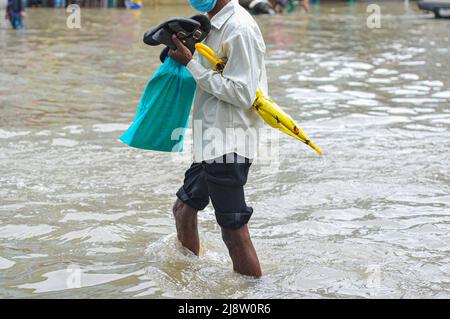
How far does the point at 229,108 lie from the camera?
4695mm

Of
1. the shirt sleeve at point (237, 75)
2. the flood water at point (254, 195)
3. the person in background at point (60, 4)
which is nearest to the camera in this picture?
the shirt sleeve at point (237, 75)

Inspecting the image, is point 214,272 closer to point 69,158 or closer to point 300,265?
point 300,265

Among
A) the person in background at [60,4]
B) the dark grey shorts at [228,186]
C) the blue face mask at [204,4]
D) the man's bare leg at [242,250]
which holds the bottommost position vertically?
the person in background at [60,4]

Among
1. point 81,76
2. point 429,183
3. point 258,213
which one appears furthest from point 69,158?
point 81,76

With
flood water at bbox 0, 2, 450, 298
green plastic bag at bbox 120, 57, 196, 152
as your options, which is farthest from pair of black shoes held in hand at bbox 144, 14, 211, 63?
flood water at bbox 0, 2, 450, 298

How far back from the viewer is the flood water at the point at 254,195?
17.4ft

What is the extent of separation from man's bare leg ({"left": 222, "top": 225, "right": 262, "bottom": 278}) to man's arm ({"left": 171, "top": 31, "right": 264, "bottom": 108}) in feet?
2.48

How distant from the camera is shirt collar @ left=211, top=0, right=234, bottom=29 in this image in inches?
183

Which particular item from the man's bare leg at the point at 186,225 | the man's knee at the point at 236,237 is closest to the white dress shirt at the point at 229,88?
the man's knee at the point at 236,237

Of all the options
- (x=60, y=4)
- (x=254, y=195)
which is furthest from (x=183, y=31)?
(x=60, y=4)

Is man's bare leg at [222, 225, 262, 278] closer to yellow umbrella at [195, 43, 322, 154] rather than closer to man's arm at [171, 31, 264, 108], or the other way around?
Result: yellow umbrella at [195, 43, 322, 154]

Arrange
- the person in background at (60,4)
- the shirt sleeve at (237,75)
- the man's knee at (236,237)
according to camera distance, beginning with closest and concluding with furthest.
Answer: the shirt sleeve at (237,75)
the man's knee at (236,237)
the person in background at (60,4)

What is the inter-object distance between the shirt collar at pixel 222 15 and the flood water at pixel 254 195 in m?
1.51

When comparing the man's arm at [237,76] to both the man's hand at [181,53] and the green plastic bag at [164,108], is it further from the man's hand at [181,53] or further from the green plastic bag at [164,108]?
the green plastic bag at [164,108]
